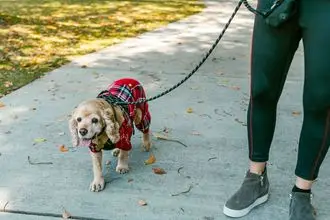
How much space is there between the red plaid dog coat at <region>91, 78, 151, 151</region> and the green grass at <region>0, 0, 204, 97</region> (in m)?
2.25

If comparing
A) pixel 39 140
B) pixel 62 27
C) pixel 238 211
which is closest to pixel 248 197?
pixel 238 211

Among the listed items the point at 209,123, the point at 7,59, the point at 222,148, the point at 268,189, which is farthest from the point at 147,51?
the point at 268,189

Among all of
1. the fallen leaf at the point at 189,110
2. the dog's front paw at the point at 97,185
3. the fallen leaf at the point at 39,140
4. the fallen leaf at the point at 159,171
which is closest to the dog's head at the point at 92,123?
the dog's front paw at the point at 97,185

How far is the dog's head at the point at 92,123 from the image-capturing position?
122 inches

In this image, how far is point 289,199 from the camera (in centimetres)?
329

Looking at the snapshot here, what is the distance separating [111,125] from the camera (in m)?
3.17

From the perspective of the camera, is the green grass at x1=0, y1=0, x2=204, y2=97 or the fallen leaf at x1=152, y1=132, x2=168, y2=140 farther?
the green grass at x1=0, y1=0, x2=204, y2=97

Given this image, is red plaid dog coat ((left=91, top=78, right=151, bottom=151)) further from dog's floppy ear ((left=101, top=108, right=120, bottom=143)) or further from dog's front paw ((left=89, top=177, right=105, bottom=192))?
dog's front paw ((left=89, top=177, right=105, bottom=192))

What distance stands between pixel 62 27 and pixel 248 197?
747cm

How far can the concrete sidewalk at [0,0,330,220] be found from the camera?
10.6 ft

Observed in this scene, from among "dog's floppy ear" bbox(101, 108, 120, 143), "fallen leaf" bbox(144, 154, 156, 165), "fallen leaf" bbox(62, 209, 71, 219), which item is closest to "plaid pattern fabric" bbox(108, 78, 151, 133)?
"fallen leaf" bbox(144, 154, 156, 165)

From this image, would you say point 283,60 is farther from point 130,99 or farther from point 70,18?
point 70,18

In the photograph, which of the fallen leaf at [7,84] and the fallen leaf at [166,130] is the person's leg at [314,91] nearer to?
the fallen leaf at [166,130]

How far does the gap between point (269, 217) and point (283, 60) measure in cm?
98
